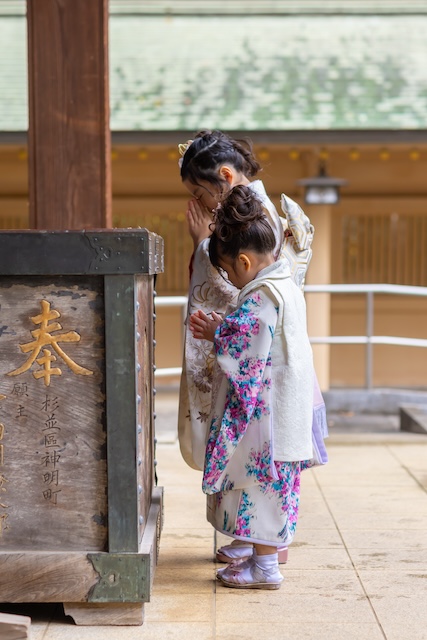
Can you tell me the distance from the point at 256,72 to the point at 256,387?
7.48 m

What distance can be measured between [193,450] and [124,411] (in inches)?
27.0

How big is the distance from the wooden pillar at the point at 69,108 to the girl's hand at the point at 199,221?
54cm

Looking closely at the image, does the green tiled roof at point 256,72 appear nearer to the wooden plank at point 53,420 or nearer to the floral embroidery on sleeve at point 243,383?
the floral embroidery on sleeve at point 243,383

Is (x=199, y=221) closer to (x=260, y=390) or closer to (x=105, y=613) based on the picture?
(x=260, y=390)

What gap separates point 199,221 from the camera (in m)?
3.59

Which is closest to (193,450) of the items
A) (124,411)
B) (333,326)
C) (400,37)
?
(124,411)

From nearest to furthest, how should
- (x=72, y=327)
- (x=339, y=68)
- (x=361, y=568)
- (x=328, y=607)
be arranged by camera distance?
(x=72, y=327), (x=328, y=607), (x=361, y=568), (x=339, y=68)

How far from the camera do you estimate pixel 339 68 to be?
10070mm

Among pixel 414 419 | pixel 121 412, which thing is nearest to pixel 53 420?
pixel 121 412

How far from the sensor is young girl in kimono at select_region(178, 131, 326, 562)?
139 inches

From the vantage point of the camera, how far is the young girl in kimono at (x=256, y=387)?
3119 millimetres

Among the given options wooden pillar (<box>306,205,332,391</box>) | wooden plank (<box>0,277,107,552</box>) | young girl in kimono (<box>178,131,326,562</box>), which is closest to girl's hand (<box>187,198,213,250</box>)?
young girl in kimono (<box>178,131,326,562</box>)

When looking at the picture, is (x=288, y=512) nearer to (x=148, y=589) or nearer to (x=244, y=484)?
(x=244, y=484)

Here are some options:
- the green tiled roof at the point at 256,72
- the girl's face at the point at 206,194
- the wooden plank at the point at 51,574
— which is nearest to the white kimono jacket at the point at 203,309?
the girl's face at the point at 206,194
